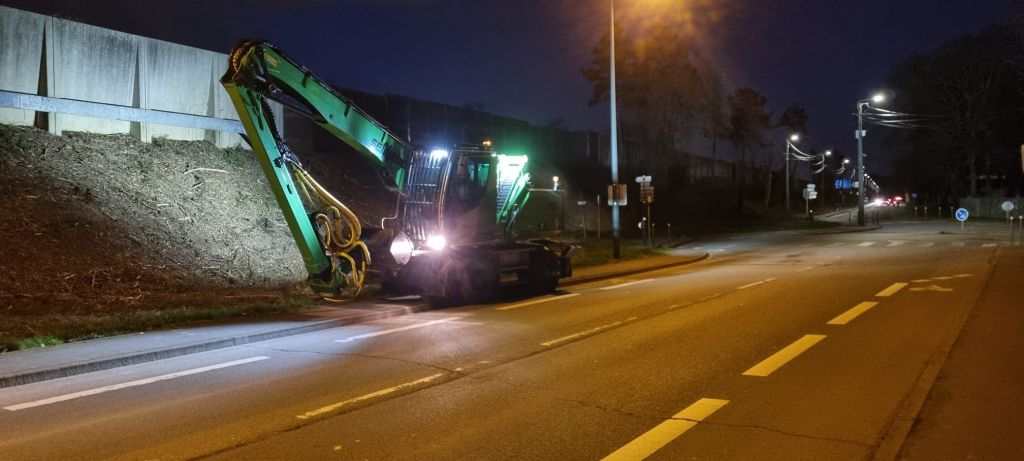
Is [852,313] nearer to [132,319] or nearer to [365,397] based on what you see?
[365,397]

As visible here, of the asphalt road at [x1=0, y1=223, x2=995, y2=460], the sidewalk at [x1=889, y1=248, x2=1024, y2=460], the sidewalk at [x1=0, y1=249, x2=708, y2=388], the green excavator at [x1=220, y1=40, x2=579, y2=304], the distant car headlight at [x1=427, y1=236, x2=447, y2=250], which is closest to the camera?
the sidewalk at [x1=889, y1=248, x2=1024, y2=460]

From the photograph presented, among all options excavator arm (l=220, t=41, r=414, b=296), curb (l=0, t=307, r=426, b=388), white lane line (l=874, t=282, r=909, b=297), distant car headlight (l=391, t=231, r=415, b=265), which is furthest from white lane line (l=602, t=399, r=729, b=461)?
white lane line (l=874, t=282, r=909, b=297)

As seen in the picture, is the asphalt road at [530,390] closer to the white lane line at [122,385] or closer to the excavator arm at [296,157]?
the white lane line at [122,385]

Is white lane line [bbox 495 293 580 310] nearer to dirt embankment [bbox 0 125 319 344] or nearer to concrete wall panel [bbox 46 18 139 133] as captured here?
dirt embankment [bbox 0 125 319 344]

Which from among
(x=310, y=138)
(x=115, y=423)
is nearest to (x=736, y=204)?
(x=310, y=138)

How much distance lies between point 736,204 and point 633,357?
64020 millimetres

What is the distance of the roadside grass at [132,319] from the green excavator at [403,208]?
3.57 ft

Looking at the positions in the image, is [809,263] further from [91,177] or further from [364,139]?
[91,177]

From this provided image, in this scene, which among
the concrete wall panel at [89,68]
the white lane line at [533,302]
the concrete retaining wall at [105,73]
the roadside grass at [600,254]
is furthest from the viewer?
the roadside grass at [600,254]

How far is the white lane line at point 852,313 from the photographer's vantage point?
1290 centimetres

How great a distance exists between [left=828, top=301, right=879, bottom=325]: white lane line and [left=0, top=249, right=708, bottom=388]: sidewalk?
7.64 m

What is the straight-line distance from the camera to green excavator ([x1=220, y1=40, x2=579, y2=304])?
45.5 ft

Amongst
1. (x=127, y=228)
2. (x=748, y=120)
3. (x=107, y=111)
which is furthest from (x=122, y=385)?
(x=748, y=120)

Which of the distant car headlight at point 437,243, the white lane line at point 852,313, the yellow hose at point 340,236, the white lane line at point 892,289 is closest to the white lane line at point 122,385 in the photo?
the yellow hose at point 340,236
